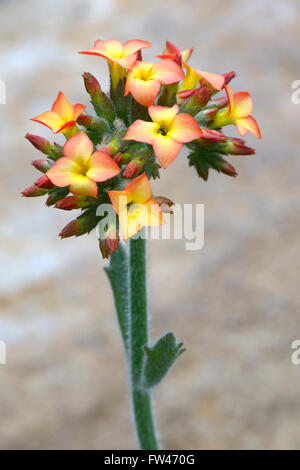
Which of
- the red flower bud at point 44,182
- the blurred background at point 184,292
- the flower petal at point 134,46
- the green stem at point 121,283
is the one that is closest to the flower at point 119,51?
the flower petal at point 134,46

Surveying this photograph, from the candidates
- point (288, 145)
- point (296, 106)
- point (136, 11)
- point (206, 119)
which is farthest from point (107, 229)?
point (136, 11)

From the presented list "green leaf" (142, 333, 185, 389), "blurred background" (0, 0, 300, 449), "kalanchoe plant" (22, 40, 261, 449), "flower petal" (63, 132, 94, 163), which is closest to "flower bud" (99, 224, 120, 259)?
"kalanchoe plant" (22, 40, 261, 449)

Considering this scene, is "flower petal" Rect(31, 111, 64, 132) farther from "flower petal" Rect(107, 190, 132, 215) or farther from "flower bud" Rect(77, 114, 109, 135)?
"flower petal" Rect(107, 190, 132, 215)

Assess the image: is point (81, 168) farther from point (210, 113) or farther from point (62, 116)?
point (210, 113)

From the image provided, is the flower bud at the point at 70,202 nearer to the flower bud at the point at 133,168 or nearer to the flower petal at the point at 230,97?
the flower bud at the point at 133,168

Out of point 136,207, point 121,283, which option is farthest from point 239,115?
point 121,283
